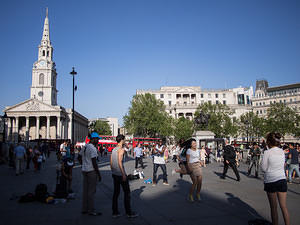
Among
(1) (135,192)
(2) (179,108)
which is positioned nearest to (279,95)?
(2) (179,108)

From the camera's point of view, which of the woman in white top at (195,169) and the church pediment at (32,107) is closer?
the woman in white top at (195,169)

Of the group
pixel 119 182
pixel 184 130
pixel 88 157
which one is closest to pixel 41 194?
pixel 88 157

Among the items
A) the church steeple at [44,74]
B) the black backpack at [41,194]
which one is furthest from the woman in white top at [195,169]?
the church steeple at [44,74]

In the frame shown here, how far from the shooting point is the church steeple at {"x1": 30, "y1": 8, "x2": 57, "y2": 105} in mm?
79262

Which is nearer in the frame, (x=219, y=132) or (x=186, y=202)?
(x=186, y=202)

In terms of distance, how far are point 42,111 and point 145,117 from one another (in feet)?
101

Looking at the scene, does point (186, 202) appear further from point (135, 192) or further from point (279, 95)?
point (279, 95)

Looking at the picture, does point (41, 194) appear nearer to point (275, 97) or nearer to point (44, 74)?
point (275, 97)

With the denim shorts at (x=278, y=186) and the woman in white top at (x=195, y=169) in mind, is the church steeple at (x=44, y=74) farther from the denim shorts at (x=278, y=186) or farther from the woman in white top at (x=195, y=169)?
the denim shorts at (x=278, y=186)

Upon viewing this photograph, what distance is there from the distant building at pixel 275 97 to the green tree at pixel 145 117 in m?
30.4

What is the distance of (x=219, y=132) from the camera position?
53.8 metres

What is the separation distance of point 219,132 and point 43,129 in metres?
52.4

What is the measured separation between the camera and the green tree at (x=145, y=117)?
64.5 meters

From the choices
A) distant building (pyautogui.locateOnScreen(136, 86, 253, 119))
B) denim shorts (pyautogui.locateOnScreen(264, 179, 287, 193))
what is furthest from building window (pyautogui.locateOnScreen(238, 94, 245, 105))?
denim shorts (pyautogui.locateOnScreen(264, 179, 287, 193))
